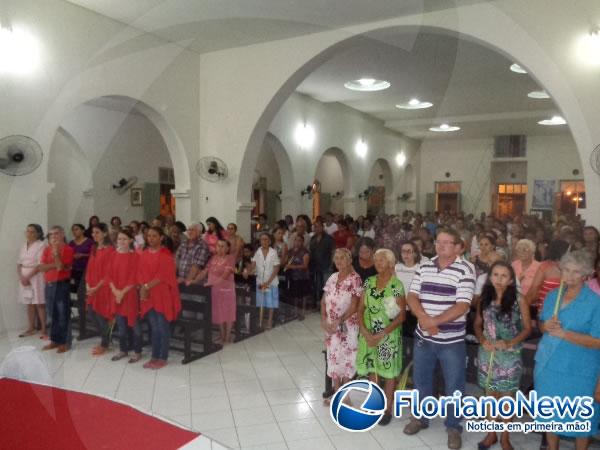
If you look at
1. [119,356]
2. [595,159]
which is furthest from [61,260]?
[595,159]

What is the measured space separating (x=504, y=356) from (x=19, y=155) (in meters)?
5.49

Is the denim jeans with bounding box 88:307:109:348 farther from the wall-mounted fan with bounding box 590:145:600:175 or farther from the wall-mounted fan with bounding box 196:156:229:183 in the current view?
the wall-mounted fan with bounding box 590:145:600:175

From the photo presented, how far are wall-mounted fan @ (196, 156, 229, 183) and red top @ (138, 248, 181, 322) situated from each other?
10.7 feet

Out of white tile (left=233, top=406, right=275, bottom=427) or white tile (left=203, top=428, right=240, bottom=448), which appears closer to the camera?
white tile (left=203, top=428, right=240, bottom=448)

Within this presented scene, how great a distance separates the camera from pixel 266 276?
20.2 feet

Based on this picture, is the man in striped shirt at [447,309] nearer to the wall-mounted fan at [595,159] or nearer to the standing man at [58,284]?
the wall-mounted fan at [595,159]

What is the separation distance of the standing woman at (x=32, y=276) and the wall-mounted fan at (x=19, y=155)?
2.19 ft

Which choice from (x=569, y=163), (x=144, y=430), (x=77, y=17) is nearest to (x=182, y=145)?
(x=77, y=17)

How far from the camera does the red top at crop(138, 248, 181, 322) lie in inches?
188

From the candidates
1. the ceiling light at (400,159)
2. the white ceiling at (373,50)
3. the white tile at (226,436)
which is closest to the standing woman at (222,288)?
the white tile at (226,436)

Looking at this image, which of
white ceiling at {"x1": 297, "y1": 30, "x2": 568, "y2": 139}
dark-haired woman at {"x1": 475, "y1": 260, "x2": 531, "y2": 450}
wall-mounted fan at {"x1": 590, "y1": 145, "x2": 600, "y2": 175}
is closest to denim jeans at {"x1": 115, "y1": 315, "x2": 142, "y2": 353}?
dark-haired woman at {"x1": 475, "y1": 260, "x2": 531, "y2": 450}

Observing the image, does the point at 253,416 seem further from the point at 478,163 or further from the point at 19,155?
the point at 478,163

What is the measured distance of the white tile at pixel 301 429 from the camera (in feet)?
11.3

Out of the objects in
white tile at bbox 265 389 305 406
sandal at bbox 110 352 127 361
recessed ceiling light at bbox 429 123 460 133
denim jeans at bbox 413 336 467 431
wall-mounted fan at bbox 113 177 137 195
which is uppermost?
recessed ceiling light at bbox 429 123 460 133
